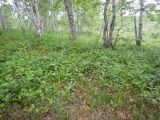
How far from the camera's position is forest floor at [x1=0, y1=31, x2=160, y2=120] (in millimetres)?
5305

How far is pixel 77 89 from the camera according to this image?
624 cm

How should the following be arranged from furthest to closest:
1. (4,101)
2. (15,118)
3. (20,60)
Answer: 1. (20,60)
2. (4,101)
3. (15,118)

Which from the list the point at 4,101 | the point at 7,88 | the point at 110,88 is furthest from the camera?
the point at 110,88

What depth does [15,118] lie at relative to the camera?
5070 mm

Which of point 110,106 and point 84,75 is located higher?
point 84,75

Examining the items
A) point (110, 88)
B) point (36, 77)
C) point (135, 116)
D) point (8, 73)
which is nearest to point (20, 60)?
point (8, 73)

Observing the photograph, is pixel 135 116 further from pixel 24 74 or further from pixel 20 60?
pixel 20 60

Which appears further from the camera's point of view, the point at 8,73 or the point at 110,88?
the point at 8,73

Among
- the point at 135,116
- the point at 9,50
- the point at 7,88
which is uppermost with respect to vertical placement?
the point at 9,50

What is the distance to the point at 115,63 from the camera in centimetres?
810

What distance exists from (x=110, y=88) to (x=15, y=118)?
2.97 meters

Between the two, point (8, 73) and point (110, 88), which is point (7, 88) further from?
point (110, 88)

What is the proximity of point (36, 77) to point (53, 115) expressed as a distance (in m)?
1.71

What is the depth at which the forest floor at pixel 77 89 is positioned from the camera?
530 centimetres
